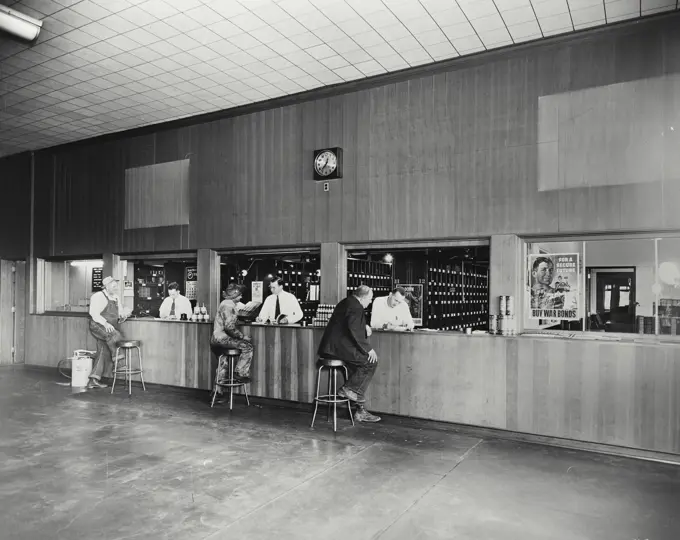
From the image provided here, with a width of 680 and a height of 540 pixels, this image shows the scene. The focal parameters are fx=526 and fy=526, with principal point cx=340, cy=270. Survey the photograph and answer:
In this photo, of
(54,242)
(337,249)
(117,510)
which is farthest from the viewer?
(54,242)

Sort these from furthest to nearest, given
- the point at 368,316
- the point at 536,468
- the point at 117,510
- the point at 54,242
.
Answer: the point at 54,242 < the point at 368,316 < the point at 536,468 < the point at 117,510

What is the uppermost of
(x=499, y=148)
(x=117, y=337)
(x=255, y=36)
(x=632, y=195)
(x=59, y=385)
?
(x=255, y=36)

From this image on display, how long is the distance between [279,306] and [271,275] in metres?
0.50

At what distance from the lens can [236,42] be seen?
5742mm

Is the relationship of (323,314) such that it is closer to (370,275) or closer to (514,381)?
(370,275)

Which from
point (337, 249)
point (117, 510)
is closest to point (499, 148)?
point (337, 249)

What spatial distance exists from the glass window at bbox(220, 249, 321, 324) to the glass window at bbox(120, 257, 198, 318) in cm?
68

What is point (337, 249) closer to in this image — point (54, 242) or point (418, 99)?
point (418, 99)

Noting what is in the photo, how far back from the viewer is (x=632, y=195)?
16.4ft

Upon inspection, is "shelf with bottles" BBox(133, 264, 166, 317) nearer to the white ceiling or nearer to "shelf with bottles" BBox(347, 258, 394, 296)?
the white ceiling

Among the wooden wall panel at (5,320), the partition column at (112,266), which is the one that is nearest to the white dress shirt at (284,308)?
the partition column at (112,266)

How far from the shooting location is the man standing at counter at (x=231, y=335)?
6.77 m

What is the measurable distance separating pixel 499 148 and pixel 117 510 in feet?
15.9

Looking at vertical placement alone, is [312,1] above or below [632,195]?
above
